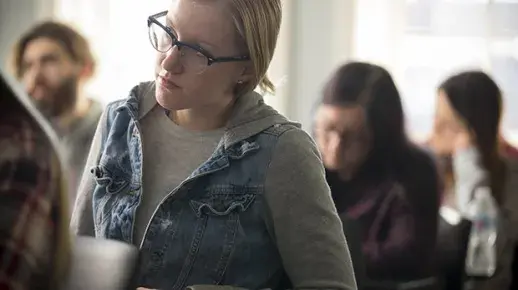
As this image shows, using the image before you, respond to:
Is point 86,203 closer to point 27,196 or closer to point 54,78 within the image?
point 27,196

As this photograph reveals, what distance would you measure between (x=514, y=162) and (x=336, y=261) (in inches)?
50.8

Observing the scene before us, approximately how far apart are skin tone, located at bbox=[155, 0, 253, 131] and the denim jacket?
0.17 ft

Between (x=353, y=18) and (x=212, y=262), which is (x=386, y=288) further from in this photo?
(x=212, y=262)

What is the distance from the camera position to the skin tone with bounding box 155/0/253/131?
86cm

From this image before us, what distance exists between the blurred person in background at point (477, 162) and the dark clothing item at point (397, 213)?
5 centimetres

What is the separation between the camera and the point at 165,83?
2.85 ft

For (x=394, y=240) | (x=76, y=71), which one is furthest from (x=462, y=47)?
(x=76, y=71)

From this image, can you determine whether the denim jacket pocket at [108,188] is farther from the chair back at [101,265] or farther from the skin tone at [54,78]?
the skin tone at [54,78]

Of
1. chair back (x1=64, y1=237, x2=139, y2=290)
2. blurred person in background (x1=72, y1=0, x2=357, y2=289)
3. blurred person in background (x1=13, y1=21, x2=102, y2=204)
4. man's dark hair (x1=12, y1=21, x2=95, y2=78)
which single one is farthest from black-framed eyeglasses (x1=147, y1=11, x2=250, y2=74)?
man's dark hair (x1=12, y1=21, x2=95, y2=78)

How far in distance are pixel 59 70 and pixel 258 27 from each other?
1254mm

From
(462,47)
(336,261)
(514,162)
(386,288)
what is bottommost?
(386,288)

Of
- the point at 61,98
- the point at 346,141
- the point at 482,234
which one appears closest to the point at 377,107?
the point at 346,141

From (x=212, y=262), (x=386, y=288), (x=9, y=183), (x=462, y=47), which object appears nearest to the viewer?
(x=9, y=183)

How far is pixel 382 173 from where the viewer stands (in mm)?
1957
